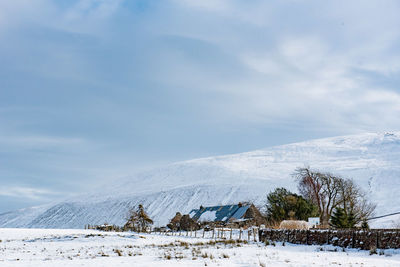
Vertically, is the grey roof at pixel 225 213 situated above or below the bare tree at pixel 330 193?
below

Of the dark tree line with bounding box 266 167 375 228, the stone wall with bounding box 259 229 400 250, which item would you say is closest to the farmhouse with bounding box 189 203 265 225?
the dark tree line with bounding box 266 167 375 228

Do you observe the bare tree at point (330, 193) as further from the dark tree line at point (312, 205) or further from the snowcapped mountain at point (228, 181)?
the snowcapped mountain at point (228, 181)

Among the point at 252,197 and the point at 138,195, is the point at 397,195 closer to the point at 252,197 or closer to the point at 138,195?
the point at 252,197

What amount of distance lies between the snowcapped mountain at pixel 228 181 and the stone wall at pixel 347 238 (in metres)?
58.5

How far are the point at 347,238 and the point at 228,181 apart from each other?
10204 cm

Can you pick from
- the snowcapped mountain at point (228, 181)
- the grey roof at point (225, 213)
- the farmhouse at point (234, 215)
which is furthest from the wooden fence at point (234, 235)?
the snowcapped mountain at point (228, 181)

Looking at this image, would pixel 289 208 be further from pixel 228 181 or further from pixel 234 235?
pixel 228 181

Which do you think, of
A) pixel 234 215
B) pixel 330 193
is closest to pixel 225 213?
pixel 234 215

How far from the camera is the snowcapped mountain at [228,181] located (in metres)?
109

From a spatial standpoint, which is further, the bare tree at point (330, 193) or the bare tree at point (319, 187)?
the bare tree at point (319, 187)

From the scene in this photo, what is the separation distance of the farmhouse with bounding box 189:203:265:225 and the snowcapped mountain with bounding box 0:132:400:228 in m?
27.5

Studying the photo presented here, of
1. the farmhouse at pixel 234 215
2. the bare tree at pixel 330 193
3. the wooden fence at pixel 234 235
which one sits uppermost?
the bare tree at pixel 330 193

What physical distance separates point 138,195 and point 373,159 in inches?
2640

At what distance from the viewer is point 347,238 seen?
25.2 m
